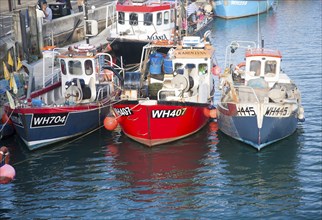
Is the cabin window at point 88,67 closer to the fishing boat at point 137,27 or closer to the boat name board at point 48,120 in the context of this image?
the boat name board at point 48,120

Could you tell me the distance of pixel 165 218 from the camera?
1991cm

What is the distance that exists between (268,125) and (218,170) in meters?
2.83

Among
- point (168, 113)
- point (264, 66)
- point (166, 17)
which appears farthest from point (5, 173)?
point (166, 17)

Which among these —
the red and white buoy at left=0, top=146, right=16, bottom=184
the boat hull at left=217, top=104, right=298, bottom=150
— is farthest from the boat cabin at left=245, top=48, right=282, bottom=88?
the red and white buoy at left=0, top=146, right=16, bottom=184

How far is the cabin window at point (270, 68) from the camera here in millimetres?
27375

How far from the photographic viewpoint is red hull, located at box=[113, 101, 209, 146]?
25.2 metres

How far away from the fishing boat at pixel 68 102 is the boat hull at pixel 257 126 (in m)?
5.17

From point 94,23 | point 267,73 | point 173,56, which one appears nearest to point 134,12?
point 94,23

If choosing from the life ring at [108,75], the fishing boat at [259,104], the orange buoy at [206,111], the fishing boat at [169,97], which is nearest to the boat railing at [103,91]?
the life ring at [108,75]

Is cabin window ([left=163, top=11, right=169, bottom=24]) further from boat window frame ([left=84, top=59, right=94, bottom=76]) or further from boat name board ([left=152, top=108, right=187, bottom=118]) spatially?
boat name board ([left=152, top=108, right=187, bottom=118])

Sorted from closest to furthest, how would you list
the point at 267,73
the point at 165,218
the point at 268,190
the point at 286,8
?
the point at 165,218, the point at 268,190, the point at 267,73, the point at 286,8

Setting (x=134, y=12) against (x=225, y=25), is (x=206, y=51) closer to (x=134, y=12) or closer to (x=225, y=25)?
(x=134, y=12)

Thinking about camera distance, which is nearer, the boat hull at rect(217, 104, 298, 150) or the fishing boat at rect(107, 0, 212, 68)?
the boat hull at rect(217, 104, 298, 150)

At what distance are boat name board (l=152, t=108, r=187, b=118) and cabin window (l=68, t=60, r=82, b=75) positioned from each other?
4532 millimetres
